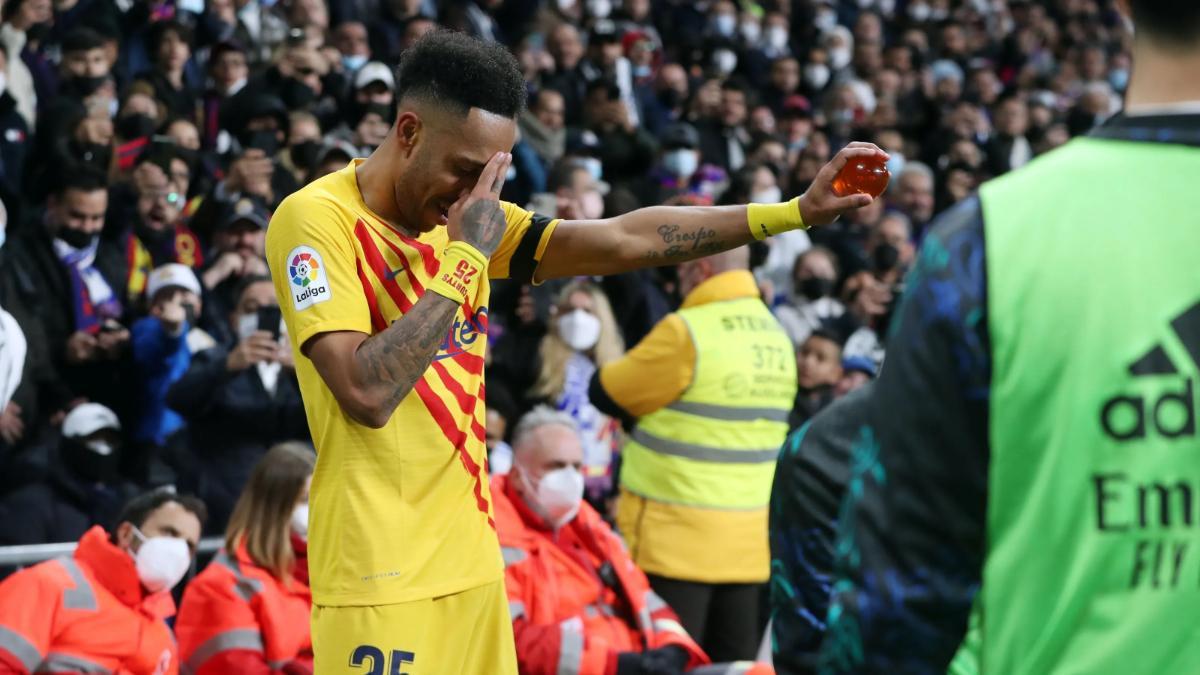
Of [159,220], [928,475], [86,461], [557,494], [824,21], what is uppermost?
[824,21]

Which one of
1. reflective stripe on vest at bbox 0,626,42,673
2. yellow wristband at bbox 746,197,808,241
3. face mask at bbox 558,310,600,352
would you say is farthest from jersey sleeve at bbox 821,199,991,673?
face mask at bbox 558,310,600,352

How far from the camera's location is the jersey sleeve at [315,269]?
3432 mm

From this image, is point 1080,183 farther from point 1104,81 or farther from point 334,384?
point 1104,81

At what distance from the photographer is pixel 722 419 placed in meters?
7.08

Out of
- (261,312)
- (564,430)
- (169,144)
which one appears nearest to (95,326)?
(261,312)

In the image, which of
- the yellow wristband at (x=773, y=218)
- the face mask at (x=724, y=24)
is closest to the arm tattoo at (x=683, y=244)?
the yellow wristband at (x=773, y=218)

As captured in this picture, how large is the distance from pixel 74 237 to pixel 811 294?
462 centimetres

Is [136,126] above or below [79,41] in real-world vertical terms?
below

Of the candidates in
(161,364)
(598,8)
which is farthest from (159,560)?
(598,8)

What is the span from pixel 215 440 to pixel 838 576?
19.6 feet

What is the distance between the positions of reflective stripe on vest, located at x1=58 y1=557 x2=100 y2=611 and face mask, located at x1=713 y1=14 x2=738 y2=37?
11.2m

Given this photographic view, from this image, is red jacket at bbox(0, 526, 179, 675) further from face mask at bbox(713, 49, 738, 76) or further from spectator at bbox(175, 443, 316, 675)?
face mask at bbox(713, 49, 738, 76)

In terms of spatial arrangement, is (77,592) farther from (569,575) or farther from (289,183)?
(289,183)

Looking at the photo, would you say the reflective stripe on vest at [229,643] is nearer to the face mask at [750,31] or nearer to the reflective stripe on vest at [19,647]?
the reflective stripe on vest at [19,647]
